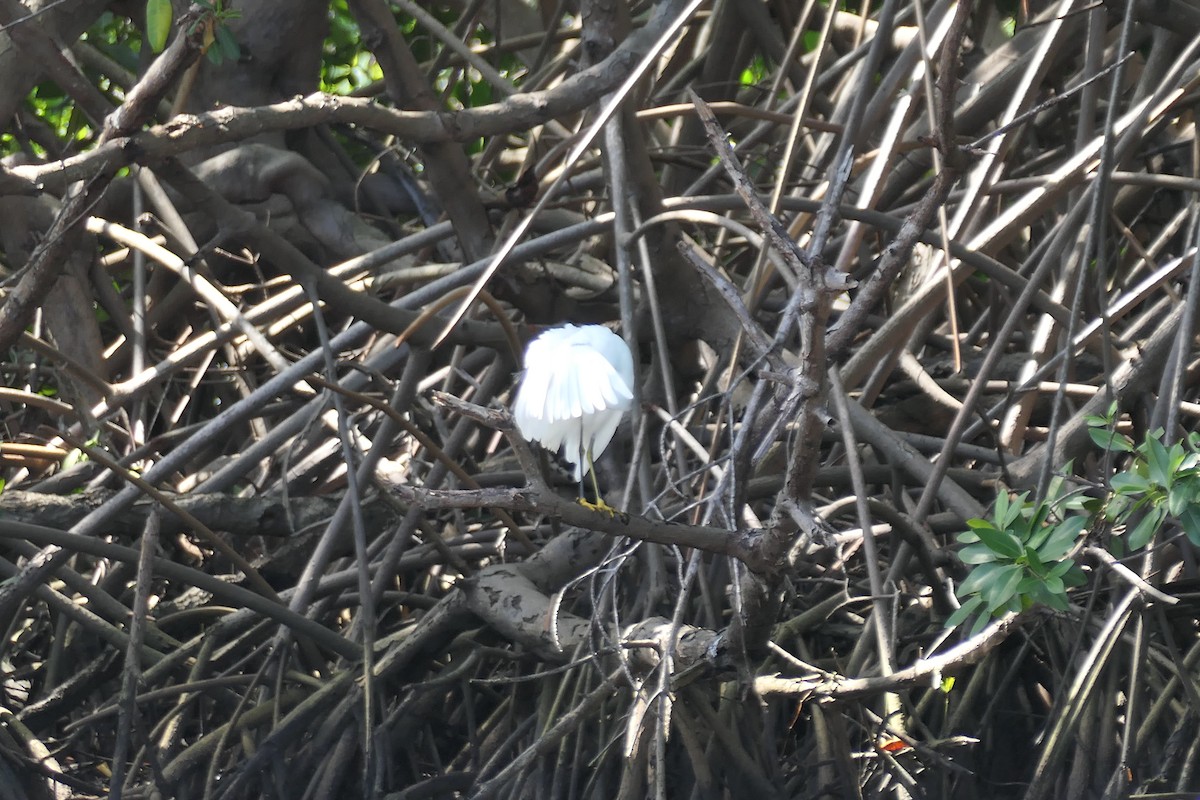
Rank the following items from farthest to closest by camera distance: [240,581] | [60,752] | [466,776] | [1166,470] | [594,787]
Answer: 1. [240,581]
2. [60,752]
3. [466,776]
4. [594,787]
5. [1166,470]

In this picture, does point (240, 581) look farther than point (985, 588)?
Yes

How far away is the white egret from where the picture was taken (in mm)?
1614

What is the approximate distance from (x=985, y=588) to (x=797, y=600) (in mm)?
789

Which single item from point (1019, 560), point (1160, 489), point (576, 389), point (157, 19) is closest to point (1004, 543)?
point (1019, 560)

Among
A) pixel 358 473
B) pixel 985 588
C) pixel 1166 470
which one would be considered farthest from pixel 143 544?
pixel 1166 470

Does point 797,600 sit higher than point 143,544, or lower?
lower

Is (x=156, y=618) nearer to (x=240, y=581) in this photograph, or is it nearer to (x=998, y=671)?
(x=240, y=581)

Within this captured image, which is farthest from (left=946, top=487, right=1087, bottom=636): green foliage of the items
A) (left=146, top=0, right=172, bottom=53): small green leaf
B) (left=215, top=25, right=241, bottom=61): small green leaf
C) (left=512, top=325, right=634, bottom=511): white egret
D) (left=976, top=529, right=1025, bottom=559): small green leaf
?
(left=146, top=0, right=172, bottom=53): small green leaf

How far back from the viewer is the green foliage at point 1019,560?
1.38 meters

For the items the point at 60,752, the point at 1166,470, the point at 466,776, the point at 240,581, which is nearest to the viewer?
the point at 1166,470

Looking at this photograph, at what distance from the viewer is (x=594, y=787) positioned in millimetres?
1913

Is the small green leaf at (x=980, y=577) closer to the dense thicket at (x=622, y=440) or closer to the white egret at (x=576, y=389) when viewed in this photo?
the dense thicket at (x=622, y=440)

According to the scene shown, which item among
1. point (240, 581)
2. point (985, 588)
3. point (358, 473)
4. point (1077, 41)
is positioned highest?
point (1077, 41)

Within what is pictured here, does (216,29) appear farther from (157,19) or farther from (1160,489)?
(1160,489)
